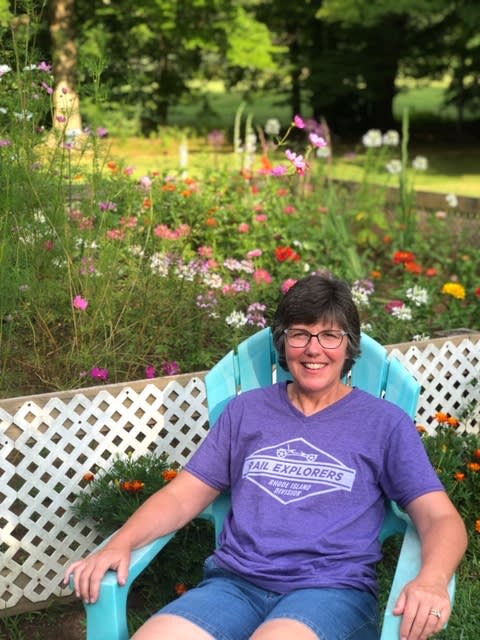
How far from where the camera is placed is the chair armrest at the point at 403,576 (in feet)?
6.92

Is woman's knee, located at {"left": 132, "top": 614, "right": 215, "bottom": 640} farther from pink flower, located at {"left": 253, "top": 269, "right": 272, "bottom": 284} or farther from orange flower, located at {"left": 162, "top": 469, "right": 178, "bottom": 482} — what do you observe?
pink flower, located at {"left": 253, "top": 269, "right": 272, "bottom": 284}

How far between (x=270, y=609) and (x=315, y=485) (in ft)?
1.04

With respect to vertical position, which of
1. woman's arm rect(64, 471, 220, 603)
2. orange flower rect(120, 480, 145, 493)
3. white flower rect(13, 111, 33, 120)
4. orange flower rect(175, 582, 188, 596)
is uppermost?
white flower rect(13, 111, 33, 120)

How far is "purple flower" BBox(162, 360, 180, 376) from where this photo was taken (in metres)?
4.09

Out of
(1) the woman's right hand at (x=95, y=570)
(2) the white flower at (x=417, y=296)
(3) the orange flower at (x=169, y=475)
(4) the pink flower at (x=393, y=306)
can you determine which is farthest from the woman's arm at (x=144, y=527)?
(2) the white flower at (x=417, y=296)

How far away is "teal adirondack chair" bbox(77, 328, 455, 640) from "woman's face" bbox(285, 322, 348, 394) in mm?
364

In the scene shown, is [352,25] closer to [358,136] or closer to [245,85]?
[358,136]

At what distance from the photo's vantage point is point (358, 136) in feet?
84.3

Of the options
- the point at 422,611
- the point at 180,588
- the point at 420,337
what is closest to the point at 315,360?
the point at 422,611

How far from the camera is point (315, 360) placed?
8.57ft

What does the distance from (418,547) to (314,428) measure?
0.41 m

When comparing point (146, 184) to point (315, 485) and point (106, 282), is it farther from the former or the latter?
point (315, 485)

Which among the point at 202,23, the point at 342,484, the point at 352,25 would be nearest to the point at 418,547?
the point at 342,484

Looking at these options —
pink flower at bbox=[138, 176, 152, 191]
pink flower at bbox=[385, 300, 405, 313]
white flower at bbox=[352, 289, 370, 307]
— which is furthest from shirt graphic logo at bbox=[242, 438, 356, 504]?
pink flower at bbox=[138, 176, 152, 191]
